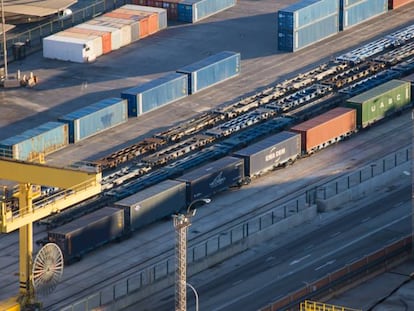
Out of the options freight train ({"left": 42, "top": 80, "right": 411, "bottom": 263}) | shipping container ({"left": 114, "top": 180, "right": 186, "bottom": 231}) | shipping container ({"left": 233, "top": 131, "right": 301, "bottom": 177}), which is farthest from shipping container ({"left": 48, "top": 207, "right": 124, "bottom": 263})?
shipping container ({"left": 233, "top": 131, "right": 301, "bottom": 177})

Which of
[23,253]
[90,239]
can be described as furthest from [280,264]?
[23,253]

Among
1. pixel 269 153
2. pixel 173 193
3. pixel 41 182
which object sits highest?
pixel 41 182

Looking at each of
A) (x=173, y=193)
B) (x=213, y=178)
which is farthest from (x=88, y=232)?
(x=213, y=178)

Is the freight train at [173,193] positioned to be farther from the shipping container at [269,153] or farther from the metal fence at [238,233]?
the metal fence at [238,233]

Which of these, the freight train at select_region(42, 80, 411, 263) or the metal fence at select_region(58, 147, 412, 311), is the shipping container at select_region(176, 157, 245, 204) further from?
the metal fence at select_region(58, 147, 412, 311)

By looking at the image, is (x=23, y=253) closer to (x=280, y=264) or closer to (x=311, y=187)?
(x=280, y=264)

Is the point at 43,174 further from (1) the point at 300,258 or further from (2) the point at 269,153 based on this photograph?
(2) the point at 269,153
